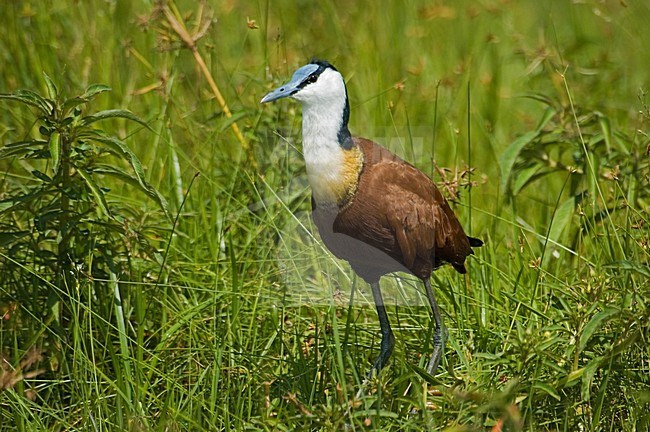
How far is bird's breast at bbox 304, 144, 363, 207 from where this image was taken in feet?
9.00

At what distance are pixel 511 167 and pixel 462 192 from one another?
53 cm

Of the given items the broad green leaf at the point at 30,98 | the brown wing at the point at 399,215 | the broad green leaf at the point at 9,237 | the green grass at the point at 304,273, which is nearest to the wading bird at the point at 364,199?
the brown wing at the point at 399,215

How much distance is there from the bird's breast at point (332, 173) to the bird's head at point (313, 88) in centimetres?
13

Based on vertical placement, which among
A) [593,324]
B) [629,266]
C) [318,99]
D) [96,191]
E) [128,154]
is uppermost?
[318,99]

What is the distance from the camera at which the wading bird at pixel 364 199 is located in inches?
108

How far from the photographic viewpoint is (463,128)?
4684 mm

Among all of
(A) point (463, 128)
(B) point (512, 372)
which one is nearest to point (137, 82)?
(A) point (463, 128)

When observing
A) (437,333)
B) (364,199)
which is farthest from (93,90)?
(437,333)

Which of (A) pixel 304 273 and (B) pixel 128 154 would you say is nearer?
(B) pixel 128 154

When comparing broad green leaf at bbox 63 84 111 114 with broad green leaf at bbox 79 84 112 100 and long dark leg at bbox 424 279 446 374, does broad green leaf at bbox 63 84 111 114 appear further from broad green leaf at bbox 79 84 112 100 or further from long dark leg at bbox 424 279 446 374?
long dark leg at bbox 424 279 446 374

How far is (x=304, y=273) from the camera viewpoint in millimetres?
3531

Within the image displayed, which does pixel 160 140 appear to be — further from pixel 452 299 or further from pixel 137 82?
pixel 452 299

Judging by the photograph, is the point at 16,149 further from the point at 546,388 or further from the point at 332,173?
the point at 546,388

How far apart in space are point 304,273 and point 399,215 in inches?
30.0
